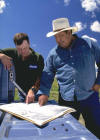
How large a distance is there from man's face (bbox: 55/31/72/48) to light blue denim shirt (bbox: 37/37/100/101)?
72 mm

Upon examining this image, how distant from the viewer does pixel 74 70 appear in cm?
218

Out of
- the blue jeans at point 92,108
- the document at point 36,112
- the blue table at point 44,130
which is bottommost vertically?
the blue jeans at point 92,108

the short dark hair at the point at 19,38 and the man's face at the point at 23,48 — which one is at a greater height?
the short dark hair at the point at 19,38

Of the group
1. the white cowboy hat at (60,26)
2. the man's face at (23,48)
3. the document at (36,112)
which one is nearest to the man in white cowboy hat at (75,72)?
the white cowboy hat at (60,26)

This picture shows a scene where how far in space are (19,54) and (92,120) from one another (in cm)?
133

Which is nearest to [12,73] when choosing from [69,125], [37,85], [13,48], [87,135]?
[37,85]

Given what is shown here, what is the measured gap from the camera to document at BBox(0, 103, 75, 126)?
146 cm

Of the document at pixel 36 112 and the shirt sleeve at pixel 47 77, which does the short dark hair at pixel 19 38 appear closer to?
the shirt sleeve at pixel 47 77

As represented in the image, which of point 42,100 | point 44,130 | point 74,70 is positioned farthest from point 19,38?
point 44,130

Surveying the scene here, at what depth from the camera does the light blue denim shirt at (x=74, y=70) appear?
2191mm

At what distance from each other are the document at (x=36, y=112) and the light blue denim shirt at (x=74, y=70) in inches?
14.7

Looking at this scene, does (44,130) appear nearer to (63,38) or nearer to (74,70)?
(74,70)

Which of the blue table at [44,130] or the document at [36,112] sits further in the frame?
the document at [36,112]

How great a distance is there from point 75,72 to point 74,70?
0.02 metres
